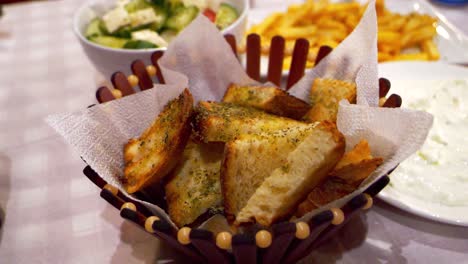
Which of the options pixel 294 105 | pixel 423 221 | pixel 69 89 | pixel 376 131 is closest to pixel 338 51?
pixel 294 105

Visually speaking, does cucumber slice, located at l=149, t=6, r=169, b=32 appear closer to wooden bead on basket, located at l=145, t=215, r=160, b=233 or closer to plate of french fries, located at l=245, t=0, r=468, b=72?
plate of french fries, located at l=245, t=0, r=468, b=72

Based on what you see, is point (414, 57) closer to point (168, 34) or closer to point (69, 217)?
point (168, 34)

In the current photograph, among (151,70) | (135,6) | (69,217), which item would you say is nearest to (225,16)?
(135,6)

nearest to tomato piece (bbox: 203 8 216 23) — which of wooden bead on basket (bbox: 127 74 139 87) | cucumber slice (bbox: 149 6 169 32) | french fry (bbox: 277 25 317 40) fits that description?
cucumber slice (bbox: 149 6 169 32)

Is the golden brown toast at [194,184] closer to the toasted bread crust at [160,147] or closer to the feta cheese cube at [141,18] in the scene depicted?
the toasted bread crust at [160,147]

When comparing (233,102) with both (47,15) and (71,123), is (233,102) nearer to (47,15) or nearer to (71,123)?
(71,123)

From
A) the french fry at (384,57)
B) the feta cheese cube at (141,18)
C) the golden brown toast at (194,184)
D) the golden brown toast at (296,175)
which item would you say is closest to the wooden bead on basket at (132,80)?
the golden brown toast at (194,184)
